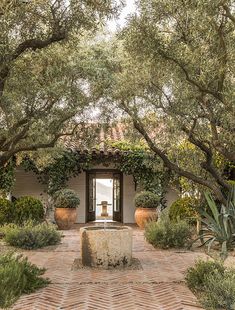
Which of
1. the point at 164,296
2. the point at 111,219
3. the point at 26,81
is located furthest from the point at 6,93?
the point at 111,219

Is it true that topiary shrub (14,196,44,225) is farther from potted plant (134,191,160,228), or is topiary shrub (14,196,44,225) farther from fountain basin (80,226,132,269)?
fountain basin (80,226,132,269)

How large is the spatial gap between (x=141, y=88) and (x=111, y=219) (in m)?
12.0

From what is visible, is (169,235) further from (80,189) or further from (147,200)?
(80,189)

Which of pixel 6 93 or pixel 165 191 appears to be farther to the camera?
pixel 165 191

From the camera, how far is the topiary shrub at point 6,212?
14555 millimetres

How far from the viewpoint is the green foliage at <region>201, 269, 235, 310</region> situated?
5.56 meters

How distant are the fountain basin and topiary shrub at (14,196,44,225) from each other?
21.5 feet

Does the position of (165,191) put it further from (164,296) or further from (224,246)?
(164,296)

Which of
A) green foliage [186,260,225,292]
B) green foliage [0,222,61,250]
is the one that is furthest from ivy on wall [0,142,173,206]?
green foliage [186,260,225,292]

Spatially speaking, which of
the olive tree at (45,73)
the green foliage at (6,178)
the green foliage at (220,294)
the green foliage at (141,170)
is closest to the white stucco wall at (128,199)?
the green foliage at (141,170)

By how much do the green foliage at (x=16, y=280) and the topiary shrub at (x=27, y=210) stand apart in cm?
782

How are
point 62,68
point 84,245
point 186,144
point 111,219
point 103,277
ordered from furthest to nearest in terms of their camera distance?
point 111,219
point 186,144
point 62,68
point 84,245
point 103,277

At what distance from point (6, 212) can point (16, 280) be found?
8.70 m

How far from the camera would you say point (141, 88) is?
9461 mm
